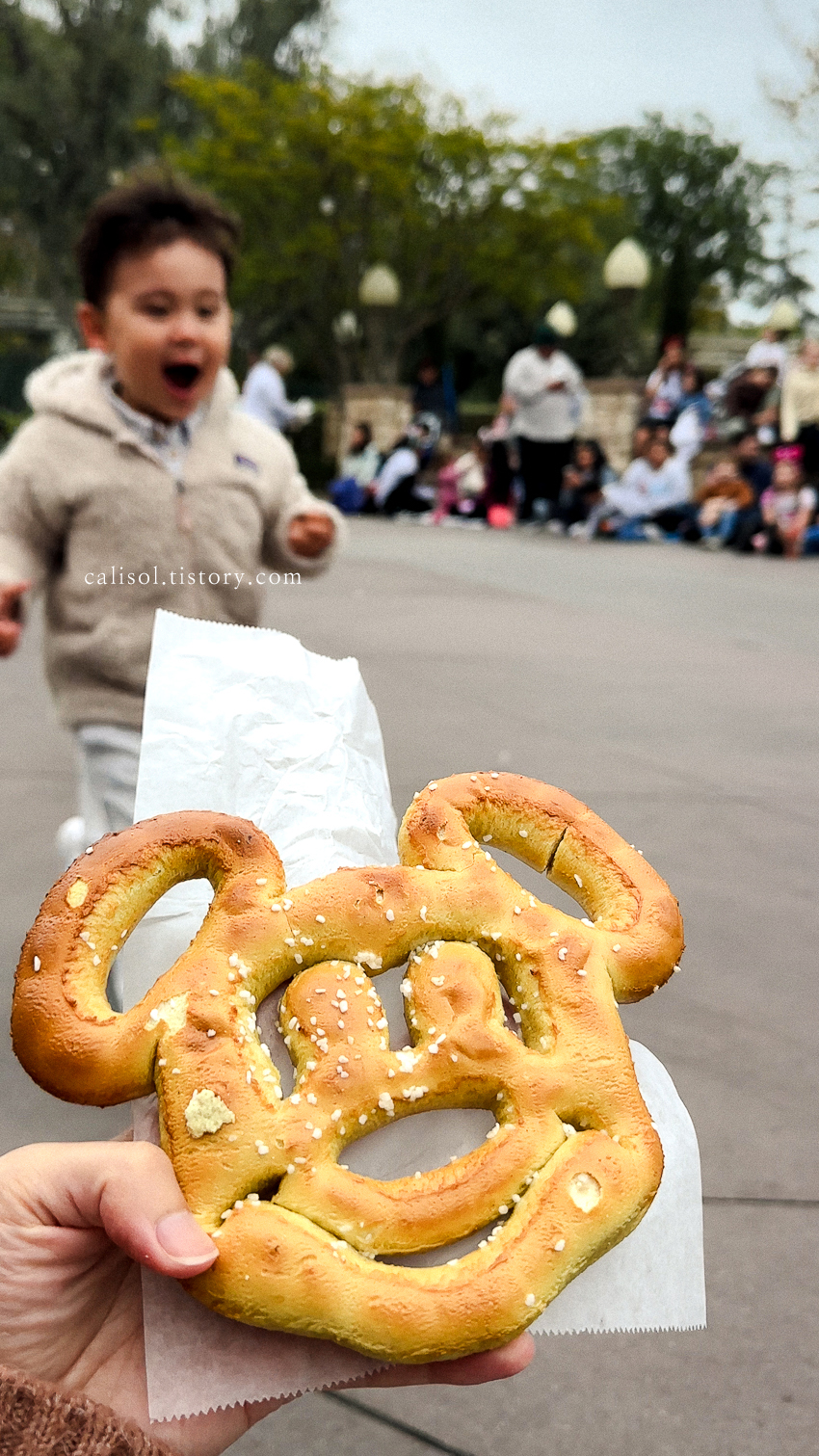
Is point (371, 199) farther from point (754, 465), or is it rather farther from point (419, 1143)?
point (419, 1143)

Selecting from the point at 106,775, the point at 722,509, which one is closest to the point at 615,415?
the point at 722,509

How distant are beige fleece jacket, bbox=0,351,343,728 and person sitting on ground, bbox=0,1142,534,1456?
68.1 inches

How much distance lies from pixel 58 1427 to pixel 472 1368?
1.25ft

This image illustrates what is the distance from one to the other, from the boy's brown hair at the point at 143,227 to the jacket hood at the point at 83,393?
0.53 ft

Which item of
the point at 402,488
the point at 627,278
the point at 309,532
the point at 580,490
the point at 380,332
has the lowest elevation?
the point at 402,488

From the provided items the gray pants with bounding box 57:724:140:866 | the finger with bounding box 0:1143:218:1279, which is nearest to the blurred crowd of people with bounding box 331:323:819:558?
the gray pants with bounding box 57:724:140:866

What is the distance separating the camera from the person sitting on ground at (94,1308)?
1.12 m

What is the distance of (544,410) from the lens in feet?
47.5

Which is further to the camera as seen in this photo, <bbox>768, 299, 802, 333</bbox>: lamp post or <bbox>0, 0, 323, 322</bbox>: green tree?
<bbox>768, 299, 802, 333</bbox>: lamp post

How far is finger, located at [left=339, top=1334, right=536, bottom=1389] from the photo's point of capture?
116cm

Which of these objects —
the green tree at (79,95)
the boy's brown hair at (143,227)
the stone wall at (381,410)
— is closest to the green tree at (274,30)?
the green tree at (79,95)

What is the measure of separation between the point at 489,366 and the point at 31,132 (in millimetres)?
15067

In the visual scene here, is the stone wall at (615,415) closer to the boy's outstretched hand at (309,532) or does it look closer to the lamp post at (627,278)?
the lamp post at (627,278)

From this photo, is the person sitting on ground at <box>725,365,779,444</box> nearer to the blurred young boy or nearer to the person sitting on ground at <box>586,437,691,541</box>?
the person sitting on ground at <box>586,437,691,541</box>
